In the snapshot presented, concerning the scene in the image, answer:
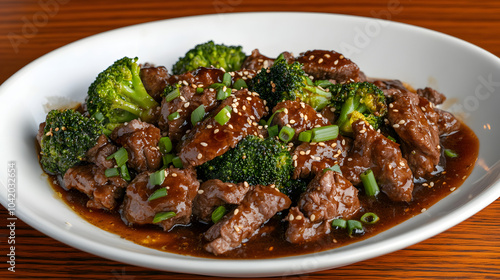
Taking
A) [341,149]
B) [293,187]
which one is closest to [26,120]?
[293,187]

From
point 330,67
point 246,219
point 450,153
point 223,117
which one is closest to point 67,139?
point 223,117

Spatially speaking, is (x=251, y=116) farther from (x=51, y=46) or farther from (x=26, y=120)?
(x=51, y=46)

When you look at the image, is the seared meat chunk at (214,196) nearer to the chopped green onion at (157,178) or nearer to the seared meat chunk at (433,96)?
the chopped green onion at (157,178)

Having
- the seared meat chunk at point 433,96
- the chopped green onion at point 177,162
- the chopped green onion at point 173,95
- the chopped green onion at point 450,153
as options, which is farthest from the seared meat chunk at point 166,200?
the seared meat chunk at point 433,96

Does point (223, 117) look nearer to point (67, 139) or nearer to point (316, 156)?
point (316, 156)

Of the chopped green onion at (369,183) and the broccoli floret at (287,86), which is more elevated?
the broccoli floret at (287,86)

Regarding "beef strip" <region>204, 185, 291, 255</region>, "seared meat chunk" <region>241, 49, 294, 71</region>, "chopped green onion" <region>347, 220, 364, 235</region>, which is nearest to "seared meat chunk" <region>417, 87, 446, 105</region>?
"seared meat chunk" <region>241, 49, 294, 71</region>
